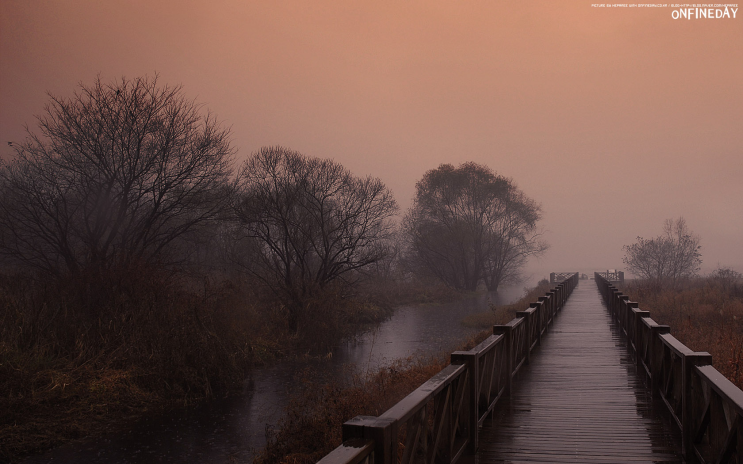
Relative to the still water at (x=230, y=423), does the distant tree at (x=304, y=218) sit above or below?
above

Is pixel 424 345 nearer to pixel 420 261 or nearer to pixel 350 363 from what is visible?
pixel 350 363

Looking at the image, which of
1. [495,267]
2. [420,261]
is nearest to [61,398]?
[420,261]

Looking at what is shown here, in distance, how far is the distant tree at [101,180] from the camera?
14.8 metres

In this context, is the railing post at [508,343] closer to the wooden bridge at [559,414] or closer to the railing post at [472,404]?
the wooden bridge at [559,414]

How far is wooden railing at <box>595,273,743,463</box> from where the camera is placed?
3.44 meters

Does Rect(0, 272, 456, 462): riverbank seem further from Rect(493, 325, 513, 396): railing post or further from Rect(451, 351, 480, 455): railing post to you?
Rect(451, 351, 480, 455): railing post

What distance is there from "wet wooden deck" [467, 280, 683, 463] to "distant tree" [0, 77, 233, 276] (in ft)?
36.6

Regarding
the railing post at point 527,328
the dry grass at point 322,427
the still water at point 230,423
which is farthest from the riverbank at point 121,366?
the railing post at point 527,328

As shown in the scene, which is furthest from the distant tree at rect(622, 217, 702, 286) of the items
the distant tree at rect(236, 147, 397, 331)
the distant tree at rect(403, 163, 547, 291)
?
the distant tree at rect(236, 147, 397, 331)

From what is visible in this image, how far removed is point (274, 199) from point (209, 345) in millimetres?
8893

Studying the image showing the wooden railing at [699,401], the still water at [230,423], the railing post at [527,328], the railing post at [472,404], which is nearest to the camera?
the wooden railing at [699,401]

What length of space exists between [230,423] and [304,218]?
1242 cm

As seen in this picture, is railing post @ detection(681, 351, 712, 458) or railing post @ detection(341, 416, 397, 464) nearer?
railing post @ detection(341, 416, 397, 464)

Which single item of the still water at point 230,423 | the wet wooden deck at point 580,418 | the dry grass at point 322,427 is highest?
the wet wooden deck at point 580,418
